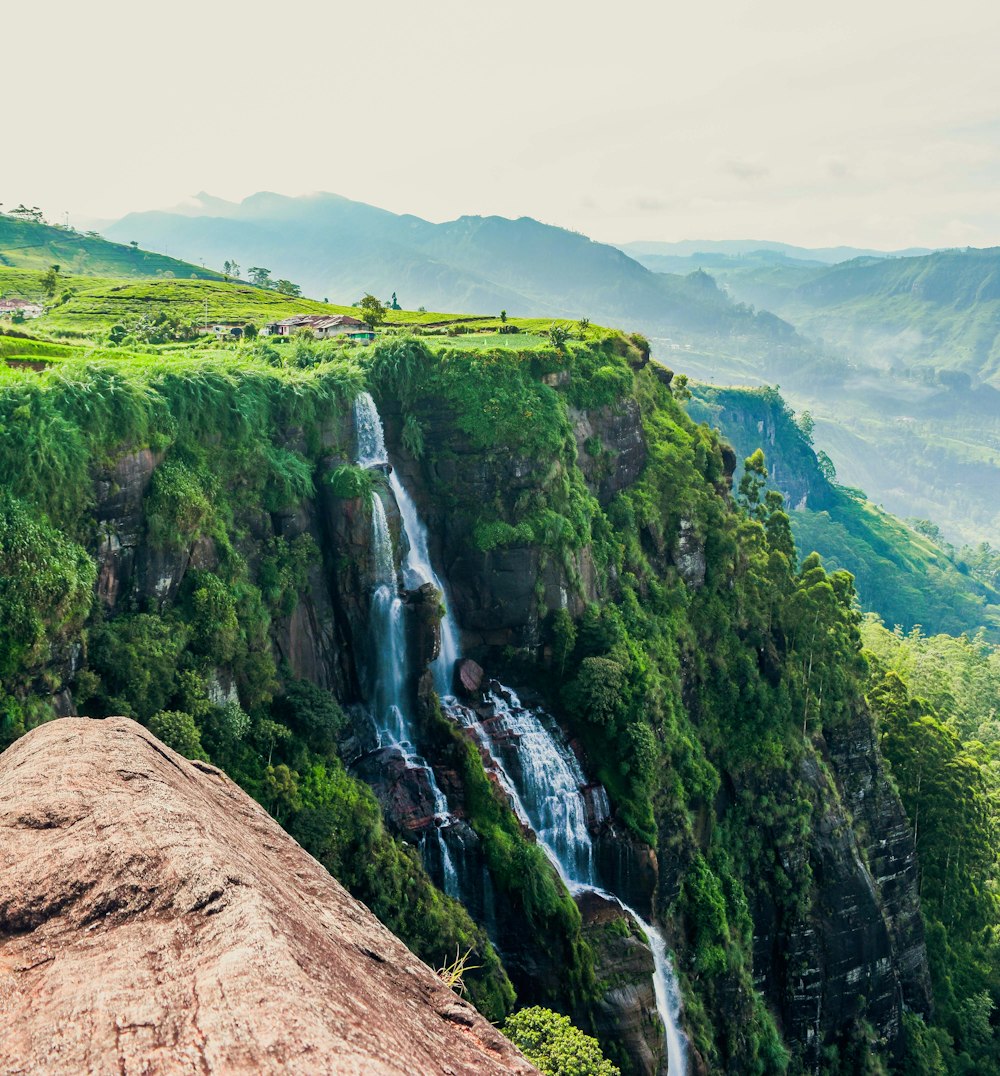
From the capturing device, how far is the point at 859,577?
425 ft

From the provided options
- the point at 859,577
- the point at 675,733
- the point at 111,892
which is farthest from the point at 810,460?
the point at 111,892

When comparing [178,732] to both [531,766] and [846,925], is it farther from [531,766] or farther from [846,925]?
[846,925]

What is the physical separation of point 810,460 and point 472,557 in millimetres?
149631

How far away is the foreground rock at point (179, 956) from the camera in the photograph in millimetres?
6785

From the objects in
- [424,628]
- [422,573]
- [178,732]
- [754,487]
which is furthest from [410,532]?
[754,487]

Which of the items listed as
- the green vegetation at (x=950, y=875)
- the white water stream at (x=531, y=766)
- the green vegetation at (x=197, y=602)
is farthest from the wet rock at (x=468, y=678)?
the green vegetation at (x=950, y=875)

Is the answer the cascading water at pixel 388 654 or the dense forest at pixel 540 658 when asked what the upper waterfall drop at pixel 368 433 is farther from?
the cascading water at pixel 388 654

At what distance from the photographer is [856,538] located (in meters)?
142

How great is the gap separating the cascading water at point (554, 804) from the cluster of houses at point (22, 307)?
38.5m

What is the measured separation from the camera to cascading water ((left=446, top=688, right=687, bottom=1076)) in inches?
1216

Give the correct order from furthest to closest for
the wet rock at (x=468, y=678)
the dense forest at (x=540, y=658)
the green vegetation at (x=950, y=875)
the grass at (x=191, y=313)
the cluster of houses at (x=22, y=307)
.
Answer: the cluster of houses at (x=22, y=307) < the grass at (x=191, y=313) < the green vegetation at (x=950, y=875) < the wet rock at (x=468, y=678) < the dense forest at (x=540, y=658)

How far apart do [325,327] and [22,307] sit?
23807mm

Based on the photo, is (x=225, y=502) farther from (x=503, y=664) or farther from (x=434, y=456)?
(x=503, y=664)

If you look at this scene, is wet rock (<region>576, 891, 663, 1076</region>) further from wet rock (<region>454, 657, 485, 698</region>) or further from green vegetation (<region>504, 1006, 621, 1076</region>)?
wet rock (<region>454, 657, 485, 698</region>)
